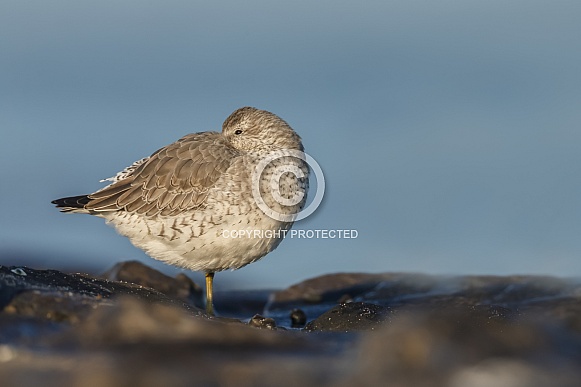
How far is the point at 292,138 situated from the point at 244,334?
520 cm

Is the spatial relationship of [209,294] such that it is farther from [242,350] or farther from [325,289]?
[242,350]

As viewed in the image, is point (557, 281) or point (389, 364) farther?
point (557, 281)

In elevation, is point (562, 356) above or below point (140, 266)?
below

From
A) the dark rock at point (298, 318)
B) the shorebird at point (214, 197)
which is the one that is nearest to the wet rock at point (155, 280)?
the shorebird at point (214, 197)

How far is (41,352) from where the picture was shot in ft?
15.3

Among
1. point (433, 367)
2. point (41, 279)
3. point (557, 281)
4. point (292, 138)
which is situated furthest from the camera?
point (557, 281)

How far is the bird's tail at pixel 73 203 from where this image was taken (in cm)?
1019

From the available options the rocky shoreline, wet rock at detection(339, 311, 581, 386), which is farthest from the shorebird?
wet rock at detection(339, 311, 581, 386)

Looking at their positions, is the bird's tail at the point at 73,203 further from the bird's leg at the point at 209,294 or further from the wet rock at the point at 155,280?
the bird's leg at the point at 209,294

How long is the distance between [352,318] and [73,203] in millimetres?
4080

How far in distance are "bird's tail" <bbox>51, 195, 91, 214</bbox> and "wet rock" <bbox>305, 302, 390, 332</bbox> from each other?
3.51m

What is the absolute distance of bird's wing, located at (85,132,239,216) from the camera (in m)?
9.34

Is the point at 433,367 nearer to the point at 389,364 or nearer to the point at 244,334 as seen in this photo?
the point at 389,364

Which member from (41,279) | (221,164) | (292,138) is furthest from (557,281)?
(41,279)
